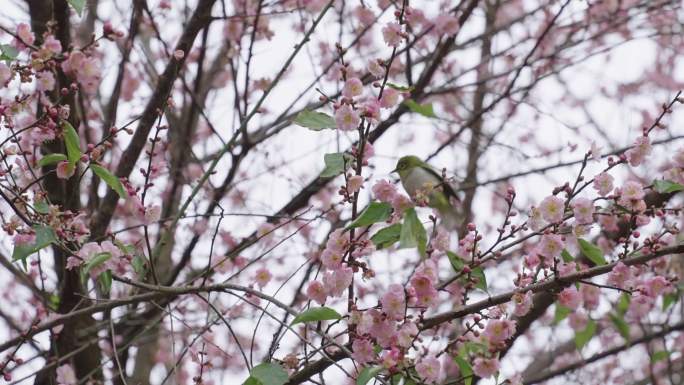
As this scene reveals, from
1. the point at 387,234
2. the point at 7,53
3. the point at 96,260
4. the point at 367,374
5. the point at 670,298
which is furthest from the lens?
the point at 670,298

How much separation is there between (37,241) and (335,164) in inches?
30.6

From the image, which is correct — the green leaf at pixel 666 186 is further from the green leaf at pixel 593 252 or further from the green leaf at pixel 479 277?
the green leaf at pixel 479 277

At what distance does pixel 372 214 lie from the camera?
6.12ft

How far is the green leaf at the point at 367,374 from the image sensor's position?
1.72 metres

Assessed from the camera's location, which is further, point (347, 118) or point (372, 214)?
point (347, 118)

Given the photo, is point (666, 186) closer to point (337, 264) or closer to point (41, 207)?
point (337, 264)

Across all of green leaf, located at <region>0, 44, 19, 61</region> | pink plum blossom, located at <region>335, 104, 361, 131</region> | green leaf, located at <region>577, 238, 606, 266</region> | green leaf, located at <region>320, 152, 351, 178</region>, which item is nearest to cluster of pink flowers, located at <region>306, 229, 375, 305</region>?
green leaf, located at <region>320, 152, 351, 178</region>

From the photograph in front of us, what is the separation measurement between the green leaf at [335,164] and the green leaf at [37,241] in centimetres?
71

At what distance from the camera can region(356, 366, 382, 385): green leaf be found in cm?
172

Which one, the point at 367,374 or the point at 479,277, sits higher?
the point at 479,277

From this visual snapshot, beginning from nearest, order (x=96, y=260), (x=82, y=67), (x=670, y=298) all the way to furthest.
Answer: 1. (x=96, y=260)
2. (x=82, y=67)
3. (x=670, y=298)

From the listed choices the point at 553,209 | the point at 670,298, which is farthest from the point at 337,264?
the point at 670,298

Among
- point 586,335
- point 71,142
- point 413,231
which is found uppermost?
point 71,142

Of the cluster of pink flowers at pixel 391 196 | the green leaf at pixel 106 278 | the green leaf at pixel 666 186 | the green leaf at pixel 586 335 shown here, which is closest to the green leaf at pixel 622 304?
the green leaf at pixel 586 335
